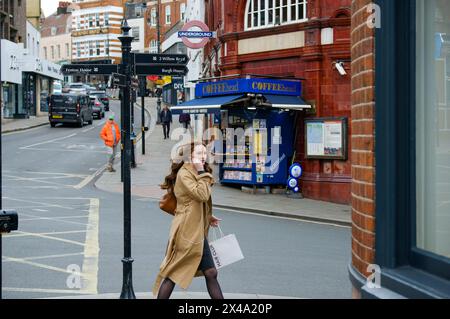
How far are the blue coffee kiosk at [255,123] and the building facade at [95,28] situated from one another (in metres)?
61.3

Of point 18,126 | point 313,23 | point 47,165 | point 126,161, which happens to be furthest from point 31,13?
point 126,161

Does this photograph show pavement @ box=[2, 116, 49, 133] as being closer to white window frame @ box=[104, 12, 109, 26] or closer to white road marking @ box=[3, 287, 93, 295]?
white road marking @ box=[3, 287, 93, 295]

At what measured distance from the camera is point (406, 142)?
11.2 ft

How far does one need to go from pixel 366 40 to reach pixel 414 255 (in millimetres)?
1189

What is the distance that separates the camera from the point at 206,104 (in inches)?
744

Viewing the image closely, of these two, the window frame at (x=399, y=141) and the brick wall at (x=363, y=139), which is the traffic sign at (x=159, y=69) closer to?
the brick wall at (x=363, y=139)

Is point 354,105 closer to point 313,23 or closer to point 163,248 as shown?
point 163,248

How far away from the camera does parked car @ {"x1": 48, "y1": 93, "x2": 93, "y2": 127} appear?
41062 mm

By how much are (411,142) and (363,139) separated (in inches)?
14.0

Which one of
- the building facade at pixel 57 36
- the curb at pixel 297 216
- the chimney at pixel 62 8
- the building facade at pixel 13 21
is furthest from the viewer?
the chimney at pixel 62 8

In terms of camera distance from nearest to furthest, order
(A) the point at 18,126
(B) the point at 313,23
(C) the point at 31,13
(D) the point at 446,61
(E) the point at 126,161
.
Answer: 1. (D) the point at 446,61
2. (E) the point at 126,161
3. (B) the point at 313,23
4. (A) the point at 18,126
5. (C) the point at 31,13

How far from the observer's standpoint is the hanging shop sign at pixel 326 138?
687 inches

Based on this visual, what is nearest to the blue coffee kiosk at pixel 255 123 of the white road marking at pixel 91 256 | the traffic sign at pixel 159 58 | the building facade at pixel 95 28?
the white road marking at pixel 91 256

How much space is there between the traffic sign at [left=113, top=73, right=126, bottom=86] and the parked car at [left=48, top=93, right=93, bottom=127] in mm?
34814
